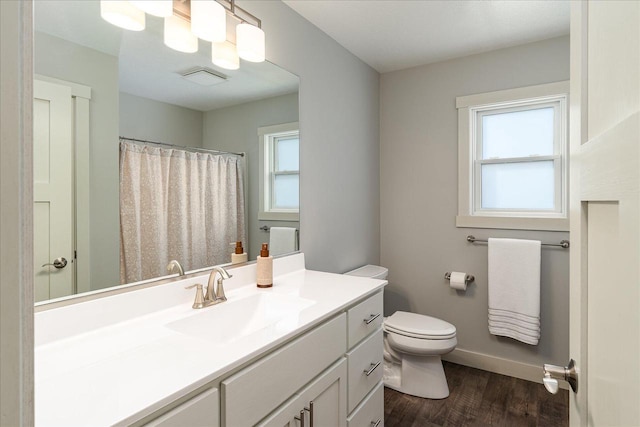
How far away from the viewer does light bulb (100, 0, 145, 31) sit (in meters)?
1.16

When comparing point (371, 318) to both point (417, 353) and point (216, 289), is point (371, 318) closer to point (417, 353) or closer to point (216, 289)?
point (216, 289)

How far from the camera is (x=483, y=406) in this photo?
7.09ft

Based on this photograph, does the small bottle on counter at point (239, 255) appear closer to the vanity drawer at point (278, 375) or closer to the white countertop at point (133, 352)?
the white countertop at point (133, 352)

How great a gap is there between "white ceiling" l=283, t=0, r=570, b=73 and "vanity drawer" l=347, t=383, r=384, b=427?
6.77ft

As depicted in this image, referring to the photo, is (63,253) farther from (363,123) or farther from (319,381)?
(363,123)

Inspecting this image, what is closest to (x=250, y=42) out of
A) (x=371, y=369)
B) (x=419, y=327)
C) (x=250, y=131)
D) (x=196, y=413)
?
(x=250, y=131)

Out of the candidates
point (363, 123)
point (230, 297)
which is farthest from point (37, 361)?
point (363, 123)

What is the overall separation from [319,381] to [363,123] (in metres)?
2.04

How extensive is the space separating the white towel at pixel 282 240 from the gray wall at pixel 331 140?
88mm

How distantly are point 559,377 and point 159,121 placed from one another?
4.90 feet

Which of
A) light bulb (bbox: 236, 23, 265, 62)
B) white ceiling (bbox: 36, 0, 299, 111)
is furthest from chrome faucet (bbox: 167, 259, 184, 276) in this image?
light bulb (bbox: 236, 23, 265, 62)

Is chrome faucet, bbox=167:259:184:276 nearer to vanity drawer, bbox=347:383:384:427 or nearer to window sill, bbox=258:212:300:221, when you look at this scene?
window sill, bbox=258:212:300:221

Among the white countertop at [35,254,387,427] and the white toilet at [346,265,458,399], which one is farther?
the white toilet at [346,265,458,399]

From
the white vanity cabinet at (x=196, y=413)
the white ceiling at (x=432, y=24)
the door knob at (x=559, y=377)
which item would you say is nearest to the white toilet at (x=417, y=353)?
→ the door knob at (x=559, y=377)
